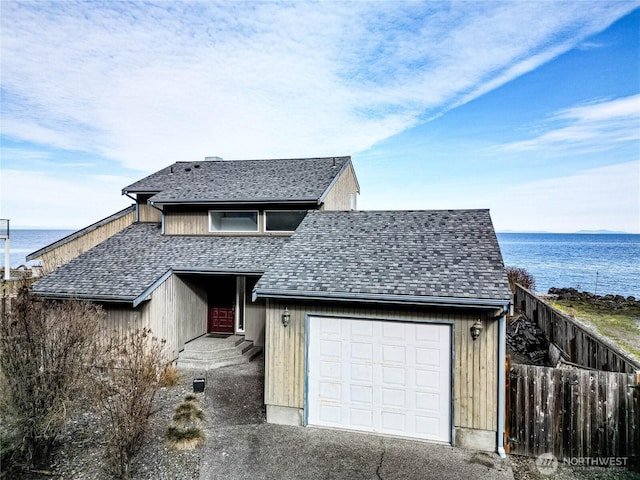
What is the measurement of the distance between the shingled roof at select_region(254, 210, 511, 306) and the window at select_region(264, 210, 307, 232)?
2701 millimetres

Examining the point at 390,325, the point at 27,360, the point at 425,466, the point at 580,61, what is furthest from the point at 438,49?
the point at 27,360

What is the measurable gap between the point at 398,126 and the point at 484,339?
1846 centimetres

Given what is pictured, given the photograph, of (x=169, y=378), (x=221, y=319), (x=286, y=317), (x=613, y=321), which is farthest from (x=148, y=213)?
(x=613, y=321)

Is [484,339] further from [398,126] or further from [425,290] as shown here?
[398,126]

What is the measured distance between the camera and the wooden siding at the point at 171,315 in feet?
35.0

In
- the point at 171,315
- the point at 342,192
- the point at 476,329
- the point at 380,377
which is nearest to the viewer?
the point at 476,329

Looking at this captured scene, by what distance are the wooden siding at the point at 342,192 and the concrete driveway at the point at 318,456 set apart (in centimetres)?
825

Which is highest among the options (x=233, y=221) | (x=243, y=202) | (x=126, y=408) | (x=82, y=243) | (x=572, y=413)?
(x=243, y=202)

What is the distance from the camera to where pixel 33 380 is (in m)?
5.87

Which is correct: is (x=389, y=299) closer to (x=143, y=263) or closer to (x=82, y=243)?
(x=143, y=263)

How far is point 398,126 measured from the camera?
22859 mm

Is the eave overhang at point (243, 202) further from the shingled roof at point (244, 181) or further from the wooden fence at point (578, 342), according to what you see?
the wooden fence at point (578, 342)

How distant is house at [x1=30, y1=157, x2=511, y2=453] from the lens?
23.3 feet

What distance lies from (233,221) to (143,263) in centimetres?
368
